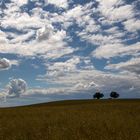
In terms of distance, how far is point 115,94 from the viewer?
412 ft

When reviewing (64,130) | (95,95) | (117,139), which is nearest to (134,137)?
(117,139)

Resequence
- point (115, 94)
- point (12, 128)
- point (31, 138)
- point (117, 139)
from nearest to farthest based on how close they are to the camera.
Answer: point (117, 139) < point (31, 138) < point (12, 128) < point (115, 94)

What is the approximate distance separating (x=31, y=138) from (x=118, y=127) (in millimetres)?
4776

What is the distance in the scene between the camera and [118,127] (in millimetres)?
Answer: 15992

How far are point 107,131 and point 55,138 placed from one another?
123 inches

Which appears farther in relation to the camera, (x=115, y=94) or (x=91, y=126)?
(x=115, y=94)

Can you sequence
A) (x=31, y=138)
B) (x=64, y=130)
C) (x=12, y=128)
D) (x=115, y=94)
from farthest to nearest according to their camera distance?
(x=115, y=94) → (x=12, y=128) → (x=64, y=130) → (x=31, y=138)

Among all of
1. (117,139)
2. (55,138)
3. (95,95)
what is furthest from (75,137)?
(95,95)

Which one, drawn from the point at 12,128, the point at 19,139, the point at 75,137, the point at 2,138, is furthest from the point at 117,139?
the point at 12,128

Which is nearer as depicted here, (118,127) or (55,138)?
(55,138)

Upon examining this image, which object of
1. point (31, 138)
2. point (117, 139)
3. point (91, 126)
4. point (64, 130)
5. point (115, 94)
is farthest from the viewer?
point (115, 94)

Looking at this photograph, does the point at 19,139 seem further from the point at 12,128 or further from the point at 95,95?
the point at 95,95

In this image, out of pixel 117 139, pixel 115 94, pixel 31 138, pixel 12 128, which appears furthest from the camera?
pixel 115 94

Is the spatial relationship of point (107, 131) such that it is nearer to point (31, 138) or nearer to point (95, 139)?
point (95, 139)
